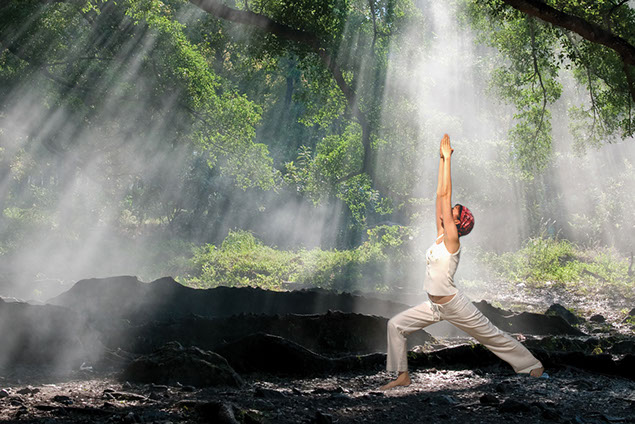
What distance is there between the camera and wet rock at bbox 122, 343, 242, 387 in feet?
15.4

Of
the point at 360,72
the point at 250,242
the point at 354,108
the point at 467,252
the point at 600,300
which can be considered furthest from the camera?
the point at 250,242

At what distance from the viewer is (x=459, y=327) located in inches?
176

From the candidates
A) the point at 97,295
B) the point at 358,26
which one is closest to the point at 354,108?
the point at 358,26

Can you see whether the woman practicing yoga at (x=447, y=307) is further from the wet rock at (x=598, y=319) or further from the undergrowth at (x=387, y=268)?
the undergrowth at (x=387, y=268)

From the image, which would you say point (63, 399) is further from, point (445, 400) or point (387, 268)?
point (387, 268)

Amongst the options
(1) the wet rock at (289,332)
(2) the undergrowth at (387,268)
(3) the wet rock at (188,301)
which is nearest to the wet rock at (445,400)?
(1) the wet rock at (289,332)

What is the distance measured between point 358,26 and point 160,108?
22.0 feet

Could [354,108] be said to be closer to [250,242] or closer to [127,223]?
[250,242]

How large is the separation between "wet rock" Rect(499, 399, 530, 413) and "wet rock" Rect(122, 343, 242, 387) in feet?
7.15

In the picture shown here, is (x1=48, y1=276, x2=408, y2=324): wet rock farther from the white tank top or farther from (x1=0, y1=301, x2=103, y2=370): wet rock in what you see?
the white tank top

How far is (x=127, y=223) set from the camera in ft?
99.4

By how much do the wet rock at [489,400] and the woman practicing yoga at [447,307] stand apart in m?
0.65

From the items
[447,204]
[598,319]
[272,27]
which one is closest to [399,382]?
[447,204]

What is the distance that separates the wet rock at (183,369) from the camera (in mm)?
4707
